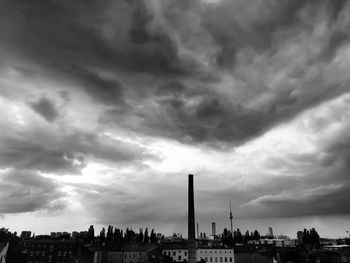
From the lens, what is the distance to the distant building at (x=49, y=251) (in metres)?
87.8

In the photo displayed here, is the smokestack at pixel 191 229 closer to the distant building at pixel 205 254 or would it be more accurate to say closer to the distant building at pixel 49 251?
the distant building at pixel 205 254

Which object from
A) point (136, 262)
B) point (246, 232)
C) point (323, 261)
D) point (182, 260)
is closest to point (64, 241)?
point (136, 262)

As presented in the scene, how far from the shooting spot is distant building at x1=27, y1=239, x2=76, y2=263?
87812 mm

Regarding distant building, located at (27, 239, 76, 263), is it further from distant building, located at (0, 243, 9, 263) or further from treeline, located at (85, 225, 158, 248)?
treeline, located at (85, 225, 158, 248)

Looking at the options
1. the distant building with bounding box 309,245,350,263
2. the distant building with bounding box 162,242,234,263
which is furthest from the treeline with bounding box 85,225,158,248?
the distant building with bounding box 309,245,350,263

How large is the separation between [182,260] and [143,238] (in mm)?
46762

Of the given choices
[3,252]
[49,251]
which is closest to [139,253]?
[49,251]

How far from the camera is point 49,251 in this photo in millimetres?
88688

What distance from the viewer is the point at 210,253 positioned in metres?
98.6

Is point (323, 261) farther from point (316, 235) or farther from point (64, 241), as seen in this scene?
point (64, 241)

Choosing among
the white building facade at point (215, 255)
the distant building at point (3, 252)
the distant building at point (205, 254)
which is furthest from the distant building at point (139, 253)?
the distant building at point (3, 252)

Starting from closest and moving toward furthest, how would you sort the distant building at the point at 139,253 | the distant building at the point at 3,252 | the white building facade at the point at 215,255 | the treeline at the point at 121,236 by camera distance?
the distant building at the point at 3,252, the white building facade at the point at 215,255, the distant building at the point at 139,253, the treeline at the point at 121,236

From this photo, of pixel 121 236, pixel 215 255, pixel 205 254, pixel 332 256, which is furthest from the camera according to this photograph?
pixel 121 236

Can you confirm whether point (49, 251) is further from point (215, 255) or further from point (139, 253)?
point (215, 255)
